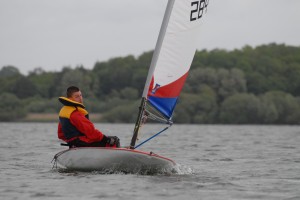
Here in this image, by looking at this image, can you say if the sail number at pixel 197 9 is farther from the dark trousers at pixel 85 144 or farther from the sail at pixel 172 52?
the dark trousers at pixel 85 144

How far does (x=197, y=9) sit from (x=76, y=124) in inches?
106

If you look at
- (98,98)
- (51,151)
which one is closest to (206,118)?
(98,98)

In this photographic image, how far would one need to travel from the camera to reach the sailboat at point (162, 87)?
10.9m

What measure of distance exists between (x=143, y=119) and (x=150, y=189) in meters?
2.13

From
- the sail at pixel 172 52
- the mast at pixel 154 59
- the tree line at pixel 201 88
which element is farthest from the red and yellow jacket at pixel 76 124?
the tree line at pixel 201 88

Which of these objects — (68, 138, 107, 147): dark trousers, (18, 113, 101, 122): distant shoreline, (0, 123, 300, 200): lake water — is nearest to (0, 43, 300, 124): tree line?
(18, 113, 101, 122): distant shoreline

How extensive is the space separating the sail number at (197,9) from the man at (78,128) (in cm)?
223

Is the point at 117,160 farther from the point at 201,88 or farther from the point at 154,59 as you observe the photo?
the point at 201,88

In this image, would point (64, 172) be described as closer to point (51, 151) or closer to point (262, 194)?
point (262, 194)

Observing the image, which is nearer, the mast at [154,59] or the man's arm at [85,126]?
the man's arm at [85,126]

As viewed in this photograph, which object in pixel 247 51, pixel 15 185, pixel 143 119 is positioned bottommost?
pixel 15 185

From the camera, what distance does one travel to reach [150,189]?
9609 mm

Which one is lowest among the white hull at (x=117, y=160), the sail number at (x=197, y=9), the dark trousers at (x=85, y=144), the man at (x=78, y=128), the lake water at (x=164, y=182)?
the lake water at (x=164, y=182)

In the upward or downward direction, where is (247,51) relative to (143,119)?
upward
